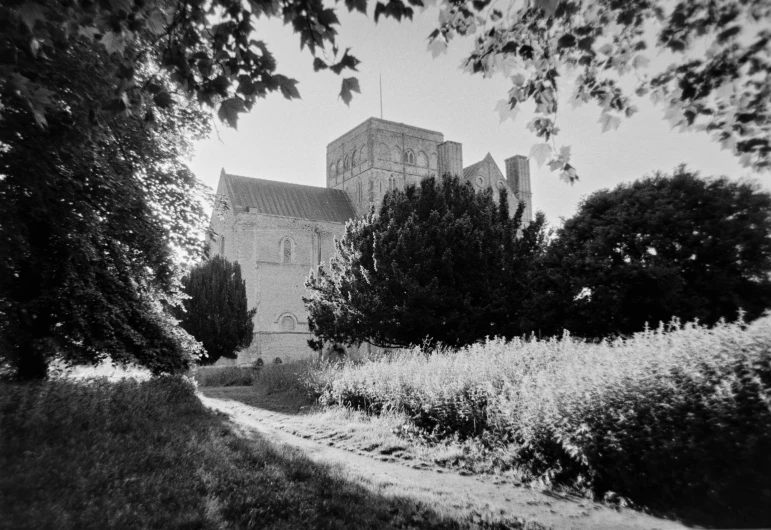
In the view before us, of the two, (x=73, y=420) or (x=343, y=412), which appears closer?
(x=73, y=420)

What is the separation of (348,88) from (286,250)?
39.9m

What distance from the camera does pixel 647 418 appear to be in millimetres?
5910

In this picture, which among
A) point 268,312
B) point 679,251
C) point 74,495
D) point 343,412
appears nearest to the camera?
point 74,495

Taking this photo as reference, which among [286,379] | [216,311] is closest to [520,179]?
[216,311]

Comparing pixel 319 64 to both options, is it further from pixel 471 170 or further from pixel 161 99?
pixel 471 170

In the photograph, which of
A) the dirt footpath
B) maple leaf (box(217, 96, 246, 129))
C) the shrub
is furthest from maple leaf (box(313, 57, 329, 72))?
the shrub

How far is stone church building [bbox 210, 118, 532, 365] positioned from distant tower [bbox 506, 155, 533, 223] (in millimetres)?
96

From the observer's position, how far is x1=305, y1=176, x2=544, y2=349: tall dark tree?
2066 cm

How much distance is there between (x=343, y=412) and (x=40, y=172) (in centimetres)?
782

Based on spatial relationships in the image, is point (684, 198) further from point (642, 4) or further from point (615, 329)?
point (642, 4)

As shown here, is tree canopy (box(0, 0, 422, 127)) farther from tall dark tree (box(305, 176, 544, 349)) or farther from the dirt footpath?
tall dark tree (box(305, 176, 544, 349))

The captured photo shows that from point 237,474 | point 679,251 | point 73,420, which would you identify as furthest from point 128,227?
point 679,251

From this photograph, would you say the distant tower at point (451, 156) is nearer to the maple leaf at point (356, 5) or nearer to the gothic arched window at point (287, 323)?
the gothic arched window at point (287, 323)

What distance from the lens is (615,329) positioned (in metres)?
19.9
